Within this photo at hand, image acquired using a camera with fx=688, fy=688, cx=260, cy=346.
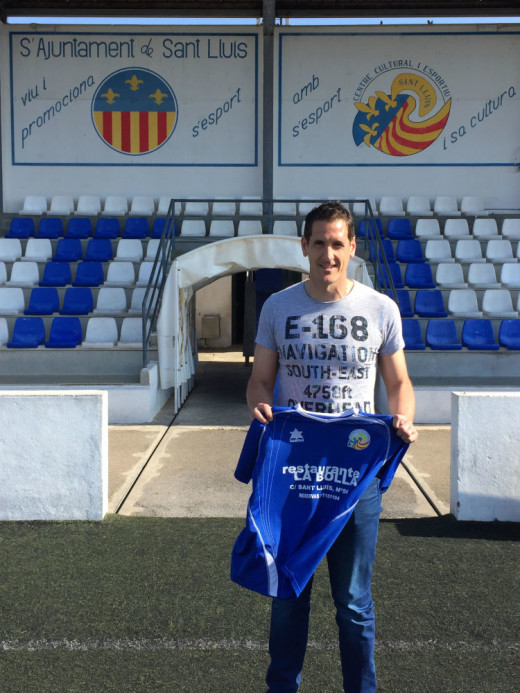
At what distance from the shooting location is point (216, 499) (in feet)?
16.2

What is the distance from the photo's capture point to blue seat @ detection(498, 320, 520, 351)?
8844mm

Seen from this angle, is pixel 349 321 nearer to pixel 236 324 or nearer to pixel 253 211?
pixel 253 211

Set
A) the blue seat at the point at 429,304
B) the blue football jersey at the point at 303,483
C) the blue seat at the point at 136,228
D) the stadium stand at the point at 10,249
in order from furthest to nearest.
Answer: the blue seat at the point at 136,228
the stadium stand at the point at 10,249
the blue seat at the point at 429,304
the blue football jersey at the point at 303,483

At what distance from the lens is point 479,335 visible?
8945 millimetres

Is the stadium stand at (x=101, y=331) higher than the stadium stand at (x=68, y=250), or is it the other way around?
the stadium stand at (x=68, y=250)

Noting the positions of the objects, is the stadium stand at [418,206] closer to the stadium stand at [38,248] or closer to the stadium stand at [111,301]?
the stadium stand at [111,301]

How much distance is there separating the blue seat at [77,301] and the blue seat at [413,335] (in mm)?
4298

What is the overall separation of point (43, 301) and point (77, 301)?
0.48 m

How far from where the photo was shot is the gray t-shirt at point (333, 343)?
7.95 ft

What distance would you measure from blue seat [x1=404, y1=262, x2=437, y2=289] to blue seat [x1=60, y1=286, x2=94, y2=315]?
4.50 meters

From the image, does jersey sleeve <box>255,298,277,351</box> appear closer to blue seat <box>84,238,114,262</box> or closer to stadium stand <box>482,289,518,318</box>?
stadium stand <box>482,289,518,318</box>

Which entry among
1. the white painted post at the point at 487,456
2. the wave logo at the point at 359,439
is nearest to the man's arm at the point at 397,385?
the wave logo at the point at 359,439

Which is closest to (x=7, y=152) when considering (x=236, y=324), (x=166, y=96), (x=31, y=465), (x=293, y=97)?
(x=166, y=96)

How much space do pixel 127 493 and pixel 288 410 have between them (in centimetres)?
300
